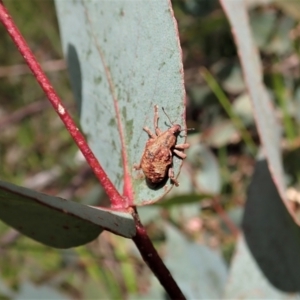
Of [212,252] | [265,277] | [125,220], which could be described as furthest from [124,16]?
[212,252]

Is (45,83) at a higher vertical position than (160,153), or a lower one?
higher

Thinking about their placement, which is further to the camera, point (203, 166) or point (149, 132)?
point (203, 166)

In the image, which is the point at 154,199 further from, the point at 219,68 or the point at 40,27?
the point at 40,27

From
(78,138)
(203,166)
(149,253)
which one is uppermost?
(78,138)

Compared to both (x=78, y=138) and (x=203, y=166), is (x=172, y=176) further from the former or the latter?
(x=203, y=166)

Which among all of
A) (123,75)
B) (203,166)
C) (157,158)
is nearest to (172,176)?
(157,158)

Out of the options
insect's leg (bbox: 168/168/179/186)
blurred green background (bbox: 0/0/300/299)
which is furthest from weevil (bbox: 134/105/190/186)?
blurred green background (bbox: 0/0/300/299)

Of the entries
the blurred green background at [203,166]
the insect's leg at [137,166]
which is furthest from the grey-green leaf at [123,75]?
the blurred green background at [203,166]

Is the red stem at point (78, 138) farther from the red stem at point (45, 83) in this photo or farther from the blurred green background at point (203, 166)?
the blurred green background at point (203, 166)

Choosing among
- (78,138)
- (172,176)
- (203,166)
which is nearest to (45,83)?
(78,138)

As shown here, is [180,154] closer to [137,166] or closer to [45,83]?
[137,166]
